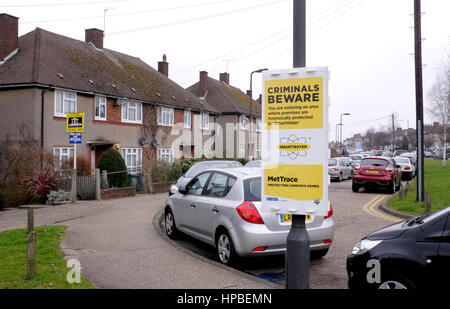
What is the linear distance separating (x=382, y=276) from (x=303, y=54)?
256cm

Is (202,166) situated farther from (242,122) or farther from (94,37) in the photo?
(242,122)

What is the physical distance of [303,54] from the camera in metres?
4.24

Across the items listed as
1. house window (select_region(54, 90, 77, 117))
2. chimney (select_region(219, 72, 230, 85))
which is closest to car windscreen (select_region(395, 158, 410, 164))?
house window (select_region(54, 90, 77, 117))

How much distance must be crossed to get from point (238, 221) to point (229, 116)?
3868 cm

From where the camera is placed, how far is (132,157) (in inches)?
1062

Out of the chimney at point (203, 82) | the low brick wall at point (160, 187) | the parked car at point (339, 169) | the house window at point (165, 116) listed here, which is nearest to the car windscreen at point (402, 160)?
the parked car at point (339, 169)

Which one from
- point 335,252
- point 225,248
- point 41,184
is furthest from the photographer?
point 41,184

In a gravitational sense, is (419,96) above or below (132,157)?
above

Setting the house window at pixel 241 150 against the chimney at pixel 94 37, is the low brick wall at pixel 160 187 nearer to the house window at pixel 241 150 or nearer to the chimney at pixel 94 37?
the chimney at pixel 94 37

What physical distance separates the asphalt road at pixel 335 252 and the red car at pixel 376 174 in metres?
5.00

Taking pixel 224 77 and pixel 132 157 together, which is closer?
pixel 132 157

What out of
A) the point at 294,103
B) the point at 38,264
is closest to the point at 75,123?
the point at 38,264

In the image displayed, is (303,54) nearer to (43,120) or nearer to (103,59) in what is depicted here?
(43,120)
